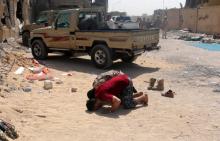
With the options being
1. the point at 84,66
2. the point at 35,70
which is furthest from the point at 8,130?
the point at 84,66

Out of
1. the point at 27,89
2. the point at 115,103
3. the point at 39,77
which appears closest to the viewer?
the point at 115,103

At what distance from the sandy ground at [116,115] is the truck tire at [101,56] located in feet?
4.30

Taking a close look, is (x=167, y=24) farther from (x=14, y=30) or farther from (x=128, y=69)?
(x=128, y=69)

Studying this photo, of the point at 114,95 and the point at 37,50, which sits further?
the point at 37,50

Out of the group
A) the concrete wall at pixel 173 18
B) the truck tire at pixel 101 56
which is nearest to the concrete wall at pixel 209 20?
the concrete wall at pixel 173 18

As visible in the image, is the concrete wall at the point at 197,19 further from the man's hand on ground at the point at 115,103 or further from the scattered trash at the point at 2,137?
the scattered trash at the point at 2,137

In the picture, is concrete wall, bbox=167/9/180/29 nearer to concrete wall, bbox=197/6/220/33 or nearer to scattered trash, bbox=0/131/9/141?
concrete wall, bbox=197/6/220/33

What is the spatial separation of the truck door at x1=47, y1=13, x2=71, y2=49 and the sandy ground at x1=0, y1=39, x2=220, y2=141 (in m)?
2.45

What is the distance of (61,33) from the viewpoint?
1413 centimetres

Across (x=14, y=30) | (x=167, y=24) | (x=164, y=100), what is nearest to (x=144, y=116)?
(x=164, y=100)

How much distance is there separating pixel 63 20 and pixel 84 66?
1.80m

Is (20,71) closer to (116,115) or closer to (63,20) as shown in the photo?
(63,20)

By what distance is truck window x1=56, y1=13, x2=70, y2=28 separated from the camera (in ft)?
45.8

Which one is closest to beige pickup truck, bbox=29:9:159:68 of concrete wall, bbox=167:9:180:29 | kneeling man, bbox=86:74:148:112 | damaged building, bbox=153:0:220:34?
kneeling man, bbox=86:74:148:112
